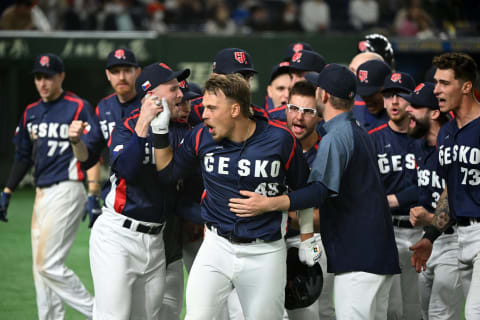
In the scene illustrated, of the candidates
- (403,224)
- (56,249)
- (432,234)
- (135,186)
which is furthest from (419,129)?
(56,249)

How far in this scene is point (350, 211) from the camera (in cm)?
454

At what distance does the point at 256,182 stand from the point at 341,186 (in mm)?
573

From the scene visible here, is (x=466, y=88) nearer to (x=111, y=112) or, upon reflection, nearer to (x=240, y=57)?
(x=240, y=57)

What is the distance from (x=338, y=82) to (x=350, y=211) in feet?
2.81

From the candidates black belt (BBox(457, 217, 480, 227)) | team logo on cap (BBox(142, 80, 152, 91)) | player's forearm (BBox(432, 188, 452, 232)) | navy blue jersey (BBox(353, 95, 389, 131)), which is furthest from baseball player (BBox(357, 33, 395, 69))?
team logo on cap (BBox(142, 80, 152, 91))

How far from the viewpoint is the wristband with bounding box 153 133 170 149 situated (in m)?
4.60

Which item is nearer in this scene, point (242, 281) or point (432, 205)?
point (242, 281)

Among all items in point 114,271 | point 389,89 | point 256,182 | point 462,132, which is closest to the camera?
point 256,182

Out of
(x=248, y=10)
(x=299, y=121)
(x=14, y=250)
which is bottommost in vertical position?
(x=14, y=250)

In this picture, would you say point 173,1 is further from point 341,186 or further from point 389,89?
point 341,186

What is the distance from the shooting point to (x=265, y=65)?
48.8 ft

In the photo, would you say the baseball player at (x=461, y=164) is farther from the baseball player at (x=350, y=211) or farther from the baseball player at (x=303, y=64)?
the baseball player at (x=303, y=64)

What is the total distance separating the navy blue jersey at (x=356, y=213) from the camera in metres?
4.50

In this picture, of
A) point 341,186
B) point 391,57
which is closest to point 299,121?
point 341,186
